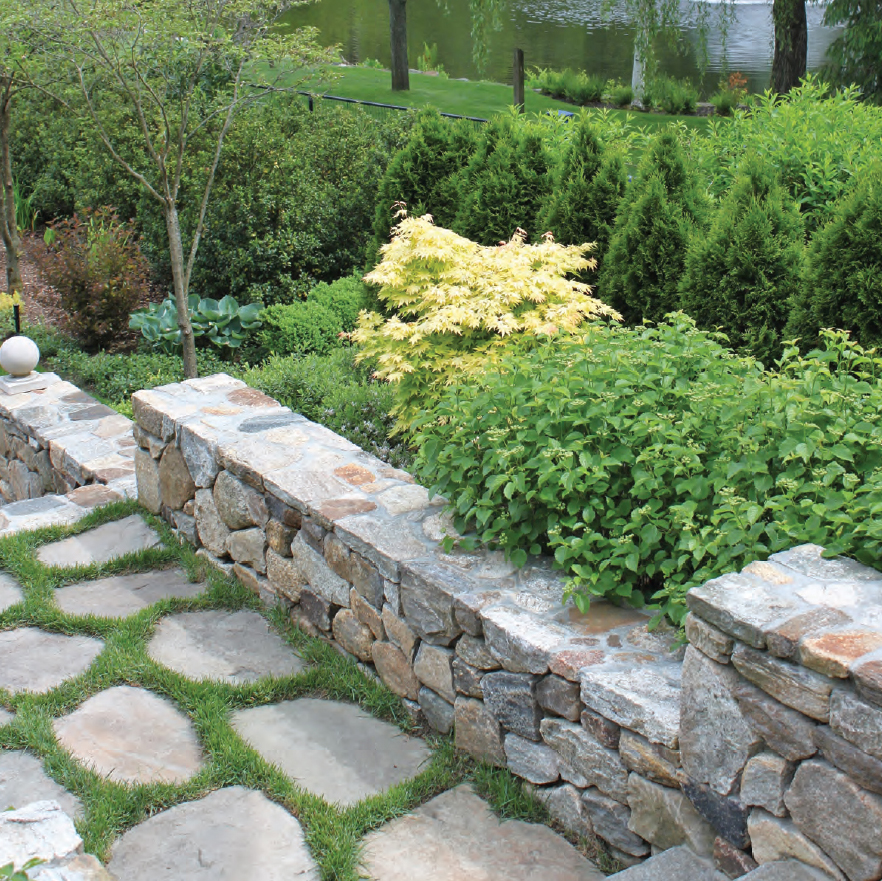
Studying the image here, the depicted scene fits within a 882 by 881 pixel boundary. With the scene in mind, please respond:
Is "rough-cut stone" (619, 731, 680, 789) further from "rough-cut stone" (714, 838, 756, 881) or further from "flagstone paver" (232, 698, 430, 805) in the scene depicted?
"flagstone paver" (232, 698, 430, 805)

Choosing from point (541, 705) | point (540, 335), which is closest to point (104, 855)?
point (541, 705)

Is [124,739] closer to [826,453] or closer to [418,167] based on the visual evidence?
[826,453]

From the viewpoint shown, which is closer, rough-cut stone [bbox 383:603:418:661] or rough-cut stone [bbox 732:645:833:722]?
rough-cut stone [bbox 732:645:833:722]

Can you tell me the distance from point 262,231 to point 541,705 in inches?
303

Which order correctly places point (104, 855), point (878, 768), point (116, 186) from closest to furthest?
point (878, 768)
point (104, 855)
point (116, 186)

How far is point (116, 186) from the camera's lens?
36.1ft

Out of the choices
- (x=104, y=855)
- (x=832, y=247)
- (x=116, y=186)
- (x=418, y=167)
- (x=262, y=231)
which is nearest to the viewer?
(x=104, y=855)

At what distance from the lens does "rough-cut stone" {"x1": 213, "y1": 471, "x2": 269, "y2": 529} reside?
4.05m

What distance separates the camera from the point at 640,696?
251 cm

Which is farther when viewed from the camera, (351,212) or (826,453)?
(351,212)

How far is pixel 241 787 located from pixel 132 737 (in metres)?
0.49

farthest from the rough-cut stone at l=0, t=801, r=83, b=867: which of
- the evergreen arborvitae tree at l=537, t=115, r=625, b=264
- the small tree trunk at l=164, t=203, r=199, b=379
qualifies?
the small tree trunk at l=164, t=203, r=199, b=379

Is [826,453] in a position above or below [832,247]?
below

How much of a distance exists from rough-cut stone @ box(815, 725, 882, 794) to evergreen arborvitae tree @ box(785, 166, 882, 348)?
9.07 ft
